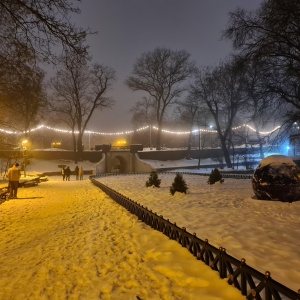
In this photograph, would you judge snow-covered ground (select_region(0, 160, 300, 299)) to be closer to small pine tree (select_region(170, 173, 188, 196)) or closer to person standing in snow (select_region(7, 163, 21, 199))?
small pine tree (select_region(170, 173, 188, 196))

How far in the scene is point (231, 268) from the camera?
14.4ft

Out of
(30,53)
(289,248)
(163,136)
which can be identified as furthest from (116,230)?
(163,136)

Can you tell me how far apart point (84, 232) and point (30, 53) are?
18.8 ft

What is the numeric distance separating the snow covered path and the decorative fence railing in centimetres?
14

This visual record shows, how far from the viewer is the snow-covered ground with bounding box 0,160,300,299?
4531mm

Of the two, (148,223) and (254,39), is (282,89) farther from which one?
(148,223)

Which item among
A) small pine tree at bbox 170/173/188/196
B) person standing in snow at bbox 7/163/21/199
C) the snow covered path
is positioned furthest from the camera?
person standing in snow at bbox 7/163/21/199

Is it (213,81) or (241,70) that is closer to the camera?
(241,70)

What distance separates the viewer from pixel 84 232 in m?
8.07

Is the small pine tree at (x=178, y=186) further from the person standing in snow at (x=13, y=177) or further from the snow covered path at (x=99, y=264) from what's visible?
the person standing in snow at (x=13, y=177)

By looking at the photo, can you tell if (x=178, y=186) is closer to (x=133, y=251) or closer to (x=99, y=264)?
(x=133, y=251)

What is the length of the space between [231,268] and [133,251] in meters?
2.52

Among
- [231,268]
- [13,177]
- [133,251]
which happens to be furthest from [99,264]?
[13,177]

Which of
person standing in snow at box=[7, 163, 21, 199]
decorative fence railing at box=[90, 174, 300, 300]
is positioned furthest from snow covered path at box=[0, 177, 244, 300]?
person standing in snow at box=[7, 163, 21, 199]
